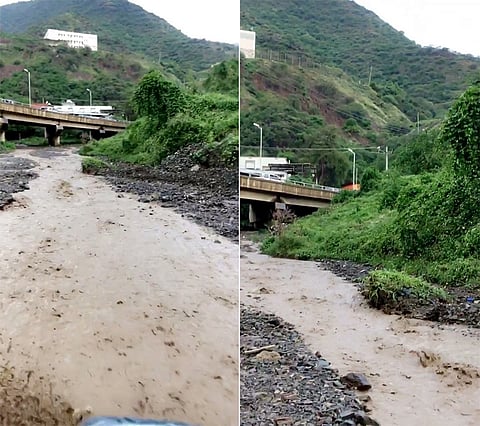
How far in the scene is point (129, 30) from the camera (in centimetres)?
118

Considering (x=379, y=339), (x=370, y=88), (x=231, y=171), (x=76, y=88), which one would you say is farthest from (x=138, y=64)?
(x=370, y=88)

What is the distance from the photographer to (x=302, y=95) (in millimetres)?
2768

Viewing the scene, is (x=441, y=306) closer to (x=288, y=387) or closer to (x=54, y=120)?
(x=288, y=387)

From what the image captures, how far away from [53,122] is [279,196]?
4.91 feet

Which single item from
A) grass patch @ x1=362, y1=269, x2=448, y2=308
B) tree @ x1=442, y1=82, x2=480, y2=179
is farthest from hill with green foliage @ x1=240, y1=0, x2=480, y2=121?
grass patch @ x1=362, y1=269, x2=448, y2=308

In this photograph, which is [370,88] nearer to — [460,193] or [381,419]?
[460,193]

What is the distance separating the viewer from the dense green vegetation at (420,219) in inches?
126

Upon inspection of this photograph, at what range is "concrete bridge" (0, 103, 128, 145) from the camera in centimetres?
118

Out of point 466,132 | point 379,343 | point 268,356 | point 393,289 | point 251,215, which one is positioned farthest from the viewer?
point 466,132

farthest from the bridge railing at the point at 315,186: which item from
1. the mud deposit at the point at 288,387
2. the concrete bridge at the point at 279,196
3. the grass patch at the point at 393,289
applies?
the mud deposit at the point at 288,387

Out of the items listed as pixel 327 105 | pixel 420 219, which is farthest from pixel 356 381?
pixel 420 219

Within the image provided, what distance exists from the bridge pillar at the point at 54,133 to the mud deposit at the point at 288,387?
75cm

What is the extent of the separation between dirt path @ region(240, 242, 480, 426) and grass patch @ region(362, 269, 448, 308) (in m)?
0.07

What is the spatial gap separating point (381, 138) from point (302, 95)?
2.10 feet
